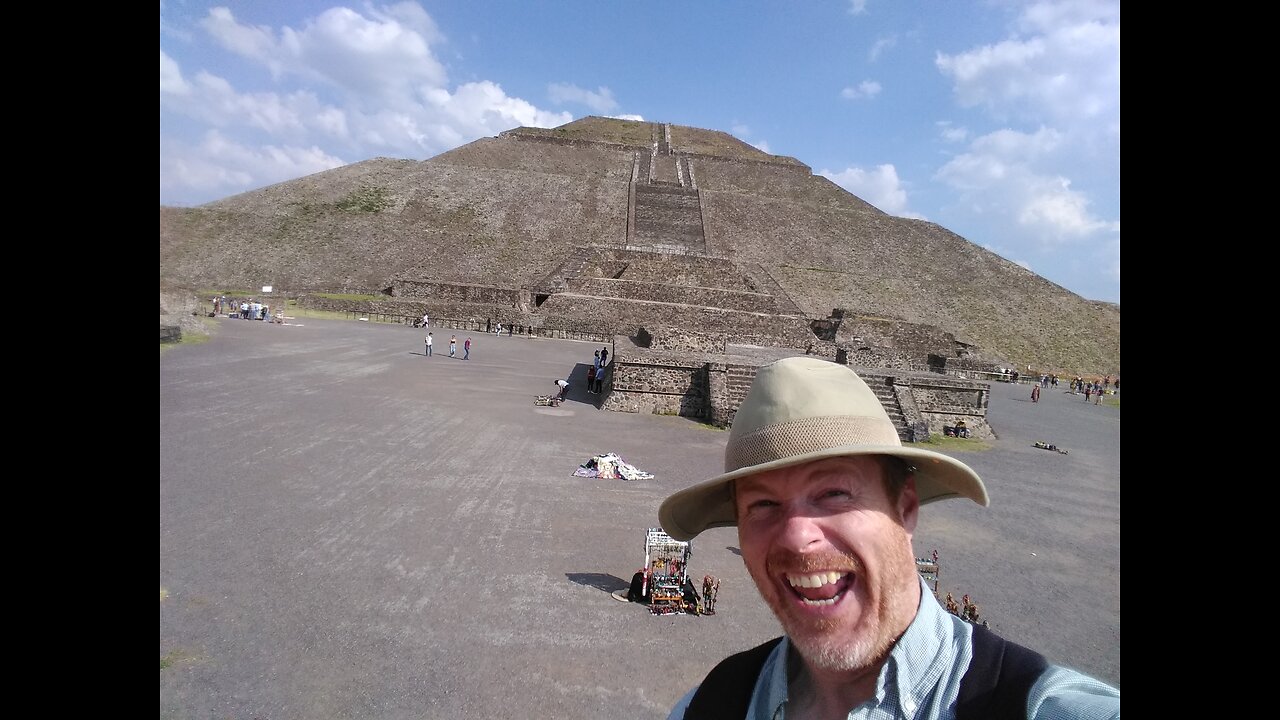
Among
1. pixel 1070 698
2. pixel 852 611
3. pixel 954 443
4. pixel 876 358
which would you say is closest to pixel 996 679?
pixel 1070 698

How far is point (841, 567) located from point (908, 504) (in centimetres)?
26

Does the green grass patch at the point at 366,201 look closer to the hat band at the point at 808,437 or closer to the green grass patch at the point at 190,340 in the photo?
the green grass patch at the point at 190,340

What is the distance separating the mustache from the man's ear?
0.64 feet

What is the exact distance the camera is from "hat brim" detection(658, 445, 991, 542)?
3.85 ft

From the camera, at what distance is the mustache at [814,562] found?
1.18 m

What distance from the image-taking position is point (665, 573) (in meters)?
5.33

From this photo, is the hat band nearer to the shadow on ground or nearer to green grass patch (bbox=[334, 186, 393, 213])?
the shadow on ground

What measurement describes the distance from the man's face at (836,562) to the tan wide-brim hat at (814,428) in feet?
0.16

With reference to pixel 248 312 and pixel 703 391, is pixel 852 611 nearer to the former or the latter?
pixel 703 391

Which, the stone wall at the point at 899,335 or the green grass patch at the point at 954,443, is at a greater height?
the stone wall at the point at 899,335

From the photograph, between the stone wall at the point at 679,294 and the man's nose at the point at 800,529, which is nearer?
the man's nose at the point at 800,529

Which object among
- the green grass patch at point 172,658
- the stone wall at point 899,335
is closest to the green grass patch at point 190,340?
the green grass patch at point 172,658

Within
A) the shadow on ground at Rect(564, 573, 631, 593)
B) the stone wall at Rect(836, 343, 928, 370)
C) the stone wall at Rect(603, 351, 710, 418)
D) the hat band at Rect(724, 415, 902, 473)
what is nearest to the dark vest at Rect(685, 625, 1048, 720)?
the hat band at Rect(724, 415, 902, 473)
